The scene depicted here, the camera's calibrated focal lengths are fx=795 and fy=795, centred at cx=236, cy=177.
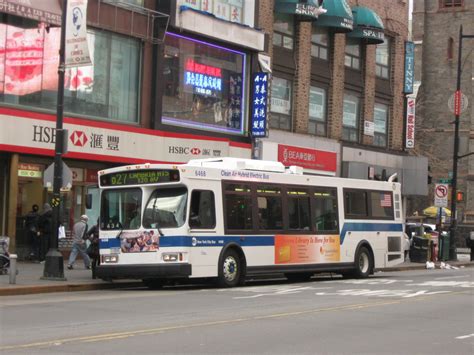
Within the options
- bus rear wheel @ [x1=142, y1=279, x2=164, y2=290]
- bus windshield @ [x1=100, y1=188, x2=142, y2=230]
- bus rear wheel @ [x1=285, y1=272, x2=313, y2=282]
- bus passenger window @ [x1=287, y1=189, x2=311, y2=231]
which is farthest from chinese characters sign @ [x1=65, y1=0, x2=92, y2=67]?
bus rear wheel @ [x1=285, y1=272, x2=313, y2=282]

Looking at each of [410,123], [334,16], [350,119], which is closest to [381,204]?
[334,16]

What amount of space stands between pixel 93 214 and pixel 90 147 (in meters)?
2.74

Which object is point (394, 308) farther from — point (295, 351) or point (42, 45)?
point (42, 45)

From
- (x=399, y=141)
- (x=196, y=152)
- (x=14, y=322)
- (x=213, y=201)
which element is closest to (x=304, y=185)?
(x=213, y=201)

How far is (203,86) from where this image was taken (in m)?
29.3

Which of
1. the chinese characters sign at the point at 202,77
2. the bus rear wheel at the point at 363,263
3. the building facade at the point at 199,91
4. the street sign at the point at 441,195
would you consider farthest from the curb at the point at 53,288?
the street sign at the point at 441,195

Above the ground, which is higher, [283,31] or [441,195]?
[283,31]

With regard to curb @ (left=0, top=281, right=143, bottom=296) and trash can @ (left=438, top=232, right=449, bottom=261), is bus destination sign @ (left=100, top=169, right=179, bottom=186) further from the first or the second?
trash can @ (left=438, top=232, right=449, bottom=261)

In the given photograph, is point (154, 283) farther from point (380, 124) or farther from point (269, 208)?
point (380, 124)

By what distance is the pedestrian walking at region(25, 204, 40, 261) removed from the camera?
23.3 metres

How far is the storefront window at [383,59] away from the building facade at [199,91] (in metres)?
0.10

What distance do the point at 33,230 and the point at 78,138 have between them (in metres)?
3.22

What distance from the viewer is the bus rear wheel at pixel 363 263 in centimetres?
2347

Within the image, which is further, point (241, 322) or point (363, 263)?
point (363, 263)
